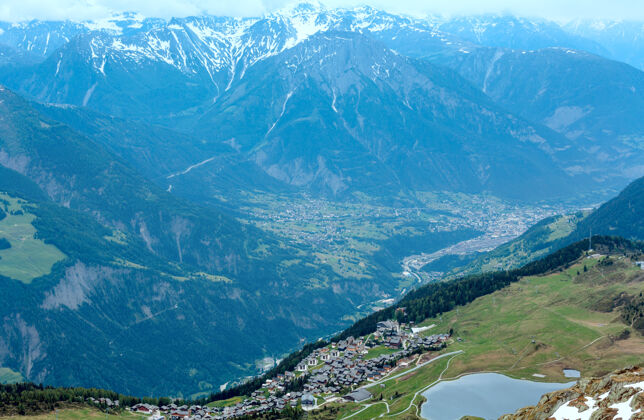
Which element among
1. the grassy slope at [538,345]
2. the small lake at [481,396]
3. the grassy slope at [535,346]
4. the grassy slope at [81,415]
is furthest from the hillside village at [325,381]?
the small lake at [481,396]

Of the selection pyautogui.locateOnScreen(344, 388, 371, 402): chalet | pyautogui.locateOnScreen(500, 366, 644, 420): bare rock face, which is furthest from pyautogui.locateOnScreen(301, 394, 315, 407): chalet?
pyautogui.locateOnScreen(500, 366, 644, 420): bare rock face

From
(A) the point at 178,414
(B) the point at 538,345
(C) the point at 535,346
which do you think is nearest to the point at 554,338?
(B) the point at 538,345

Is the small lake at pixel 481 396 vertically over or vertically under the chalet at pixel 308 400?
over

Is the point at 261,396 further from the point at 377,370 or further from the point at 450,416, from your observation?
the point at 450,416

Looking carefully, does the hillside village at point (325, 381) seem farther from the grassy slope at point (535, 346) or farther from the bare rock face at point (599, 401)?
the bare rock face at point (599, 401)

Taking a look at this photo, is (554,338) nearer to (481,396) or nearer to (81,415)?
(481,396)

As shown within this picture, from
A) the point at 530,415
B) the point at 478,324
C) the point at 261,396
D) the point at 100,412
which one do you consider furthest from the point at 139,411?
the point at 530,415
